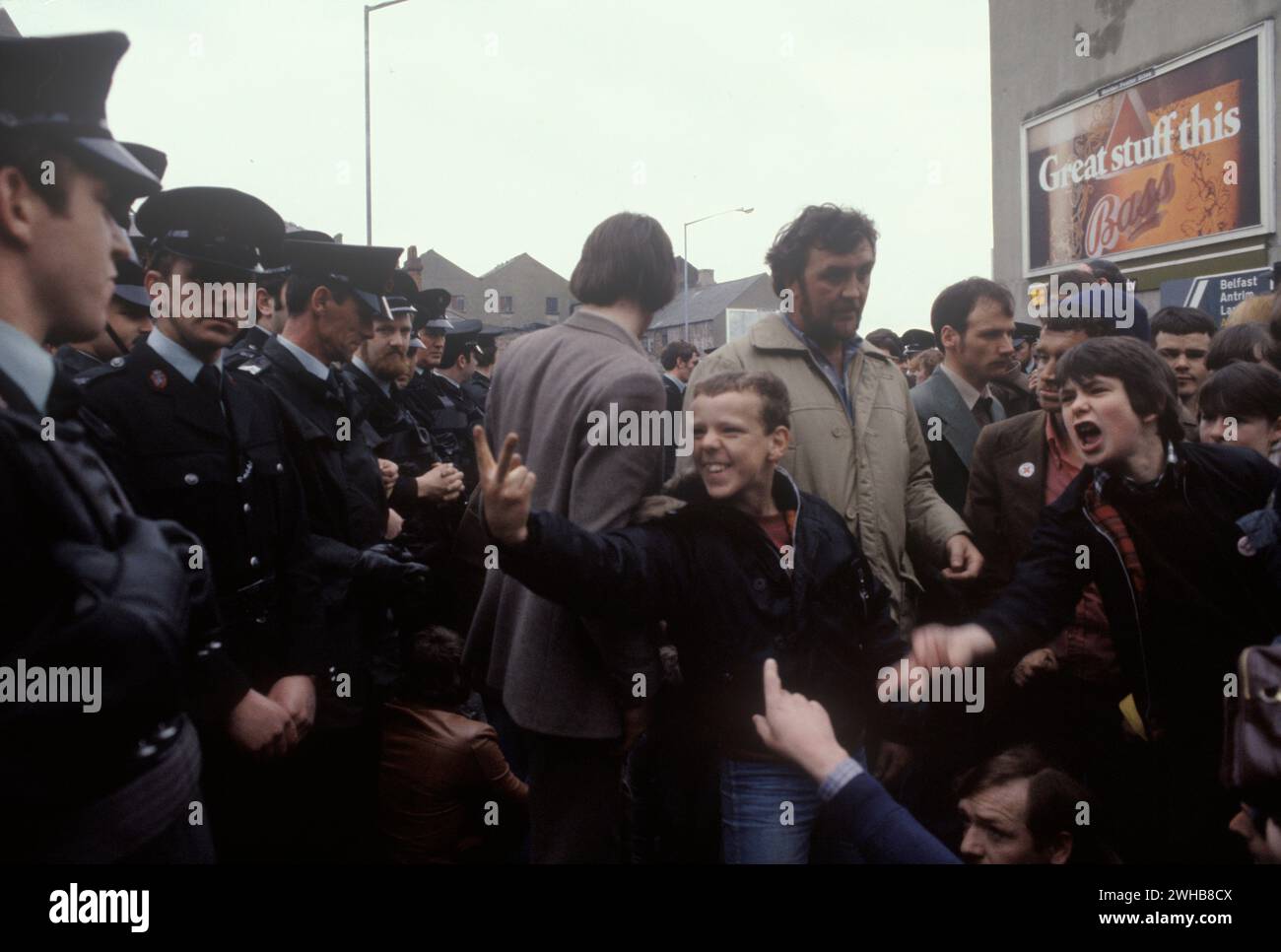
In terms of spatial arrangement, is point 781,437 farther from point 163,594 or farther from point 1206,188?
point 1206,188

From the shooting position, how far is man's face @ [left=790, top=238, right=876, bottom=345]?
2959 mm

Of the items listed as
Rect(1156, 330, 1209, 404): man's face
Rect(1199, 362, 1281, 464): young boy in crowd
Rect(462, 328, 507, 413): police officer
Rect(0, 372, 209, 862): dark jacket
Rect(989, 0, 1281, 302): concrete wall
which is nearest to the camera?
Rect(0, 372, 209, 862): dark jacket

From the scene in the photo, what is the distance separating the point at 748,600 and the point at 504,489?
74 centimetres

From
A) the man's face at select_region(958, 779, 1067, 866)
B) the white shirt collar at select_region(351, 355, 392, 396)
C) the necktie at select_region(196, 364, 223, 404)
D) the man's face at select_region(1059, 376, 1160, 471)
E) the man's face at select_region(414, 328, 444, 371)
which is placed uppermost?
the man's face at select_region(414, 328, 444, 371)

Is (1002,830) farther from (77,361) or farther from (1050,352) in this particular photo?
(77,361)

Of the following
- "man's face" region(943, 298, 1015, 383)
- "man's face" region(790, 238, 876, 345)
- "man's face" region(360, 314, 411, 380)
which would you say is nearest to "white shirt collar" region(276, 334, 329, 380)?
"man's face" region(360, 314, 411, 380)

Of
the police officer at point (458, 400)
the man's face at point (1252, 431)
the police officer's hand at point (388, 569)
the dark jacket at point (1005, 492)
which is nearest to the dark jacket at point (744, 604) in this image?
the police officer's hand at point (388, 569)

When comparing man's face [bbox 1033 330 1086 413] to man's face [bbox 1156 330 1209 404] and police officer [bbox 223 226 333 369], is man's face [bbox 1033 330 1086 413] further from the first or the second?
police officer [bbox 223 226 333 369]

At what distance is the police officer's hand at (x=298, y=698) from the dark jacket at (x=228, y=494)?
2 centimetres

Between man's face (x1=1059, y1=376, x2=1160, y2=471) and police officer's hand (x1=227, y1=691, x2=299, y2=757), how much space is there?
2063 millimetres

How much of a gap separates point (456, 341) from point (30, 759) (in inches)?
216

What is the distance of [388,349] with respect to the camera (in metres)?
4.17

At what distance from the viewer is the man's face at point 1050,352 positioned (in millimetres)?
3301
